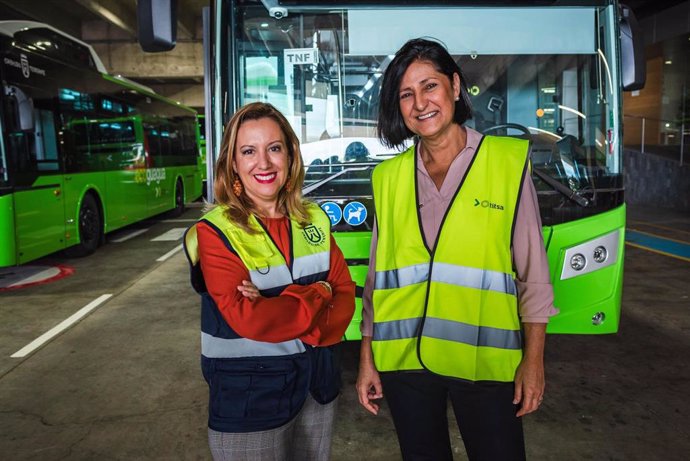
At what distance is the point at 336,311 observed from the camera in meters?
1.78

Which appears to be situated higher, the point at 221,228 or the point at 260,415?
the point at 221,228

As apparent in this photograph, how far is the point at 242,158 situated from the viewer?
1.81 metres

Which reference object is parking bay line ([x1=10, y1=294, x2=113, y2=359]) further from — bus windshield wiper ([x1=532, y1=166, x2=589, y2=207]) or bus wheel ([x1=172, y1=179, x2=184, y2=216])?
bus wheel ([x1=172, y1=179, x2=184, y2=216])

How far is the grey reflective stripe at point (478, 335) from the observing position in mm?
1800

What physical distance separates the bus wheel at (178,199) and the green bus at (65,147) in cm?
212

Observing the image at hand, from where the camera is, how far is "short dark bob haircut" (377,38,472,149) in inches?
74.6

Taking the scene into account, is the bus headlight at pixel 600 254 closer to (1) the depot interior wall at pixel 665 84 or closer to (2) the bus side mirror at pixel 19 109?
(2) the bus side mirror at pixel 19 109

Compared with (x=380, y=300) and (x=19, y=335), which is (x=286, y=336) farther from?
(x=19, y=335)

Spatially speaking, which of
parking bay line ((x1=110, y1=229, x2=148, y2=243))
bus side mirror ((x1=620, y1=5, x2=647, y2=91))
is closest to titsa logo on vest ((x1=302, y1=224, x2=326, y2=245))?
bus side mirror ((x1=620, y1=5, x2=647, y2=91))

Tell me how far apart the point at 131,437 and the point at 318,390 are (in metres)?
2.07

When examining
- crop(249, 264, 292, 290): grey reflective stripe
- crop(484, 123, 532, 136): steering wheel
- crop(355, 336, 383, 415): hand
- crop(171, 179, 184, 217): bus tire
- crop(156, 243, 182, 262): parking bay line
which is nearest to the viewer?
crop(249, 264, 292, 290): grey reflective stripe

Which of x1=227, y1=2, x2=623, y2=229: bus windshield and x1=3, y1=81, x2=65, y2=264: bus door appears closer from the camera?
x1=227, y1=2, x2=623, y2=229: bus windshield

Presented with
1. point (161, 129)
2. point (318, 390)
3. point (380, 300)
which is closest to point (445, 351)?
point (380, 300)

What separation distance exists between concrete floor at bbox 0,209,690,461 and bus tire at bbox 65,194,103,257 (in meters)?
2.62
